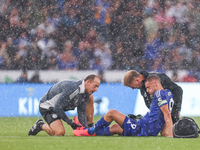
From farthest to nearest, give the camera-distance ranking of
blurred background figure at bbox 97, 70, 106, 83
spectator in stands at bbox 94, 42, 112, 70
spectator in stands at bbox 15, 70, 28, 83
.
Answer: spectator in stands at bbox 94, 42, 112, 70 → blurred background figure at bbox 97, 70, 106, 83 → spectator in stands at bbox 15, 70, 28, 83

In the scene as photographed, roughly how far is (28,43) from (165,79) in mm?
6657

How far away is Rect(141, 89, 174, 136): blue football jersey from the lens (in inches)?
213

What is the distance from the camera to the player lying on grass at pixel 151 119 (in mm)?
5422

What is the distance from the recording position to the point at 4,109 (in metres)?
10.3

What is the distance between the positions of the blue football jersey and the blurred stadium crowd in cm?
564

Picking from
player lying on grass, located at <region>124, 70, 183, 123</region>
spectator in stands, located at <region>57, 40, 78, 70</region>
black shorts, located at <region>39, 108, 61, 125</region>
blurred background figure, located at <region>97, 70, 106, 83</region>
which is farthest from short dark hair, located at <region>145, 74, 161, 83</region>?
spectator in stands, located at <region>57, 40, 78, 70</region>

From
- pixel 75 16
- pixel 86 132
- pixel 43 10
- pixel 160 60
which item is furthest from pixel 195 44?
pixel 86 132

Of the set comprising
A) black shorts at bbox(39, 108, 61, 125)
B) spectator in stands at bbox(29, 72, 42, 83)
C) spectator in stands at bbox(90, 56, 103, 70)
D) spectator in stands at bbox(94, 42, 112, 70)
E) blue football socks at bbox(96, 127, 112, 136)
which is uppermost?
spectator in stands at bbox(94, 42, 112, 70)

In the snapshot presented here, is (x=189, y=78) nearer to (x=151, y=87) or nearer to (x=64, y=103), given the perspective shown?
(x=151, y=87)

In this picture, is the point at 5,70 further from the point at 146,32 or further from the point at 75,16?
the point at 146,32

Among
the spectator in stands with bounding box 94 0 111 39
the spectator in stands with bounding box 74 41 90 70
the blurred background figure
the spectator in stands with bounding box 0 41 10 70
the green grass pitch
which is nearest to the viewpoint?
the green grass pitch

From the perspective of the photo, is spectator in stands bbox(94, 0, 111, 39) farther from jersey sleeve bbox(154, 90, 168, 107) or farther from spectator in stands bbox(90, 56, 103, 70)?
jersey sleeve bbox(154, 90, 168, 107)

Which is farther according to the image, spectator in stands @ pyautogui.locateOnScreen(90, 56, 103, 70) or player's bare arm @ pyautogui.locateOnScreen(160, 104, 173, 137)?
spectator in stands @ pyautogui.locateOnScreen(90, 56, 103, 70)

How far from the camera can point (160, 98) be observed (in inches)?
213
